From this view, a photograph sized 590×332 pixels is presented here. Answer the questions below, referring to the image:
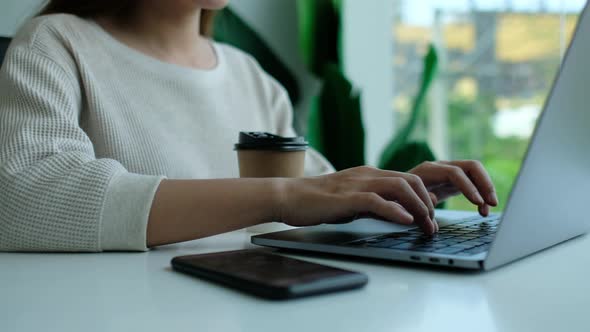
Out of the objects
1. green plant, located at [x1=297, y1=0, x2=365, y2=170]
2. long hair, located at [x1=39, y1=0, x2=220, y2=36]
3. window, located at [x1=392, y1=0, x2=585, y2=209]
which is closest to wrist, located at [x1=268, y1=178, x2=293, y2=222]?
long hair, located at [x1=39, y1=0, x2=220, y2=36]

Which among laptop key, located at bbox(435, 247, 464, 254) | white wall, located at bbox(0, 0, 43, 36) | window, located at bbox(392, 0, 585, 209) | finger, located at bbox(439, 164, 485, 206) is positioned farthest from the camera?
window, located at bbox(392, 0, 585, 209)

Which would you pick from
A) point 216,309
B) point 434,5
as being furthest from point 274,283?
point 434,5

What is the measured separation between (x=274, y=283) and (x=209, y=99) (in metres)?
0.91

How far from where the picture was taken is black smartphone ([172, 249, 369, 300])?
42cm

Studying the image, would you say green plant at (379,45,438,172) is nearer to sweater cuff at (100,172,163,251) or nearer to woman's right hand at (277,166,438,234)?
woman's right hand at (277,166,438,234)

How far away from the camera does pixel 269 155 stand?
30.8 inches

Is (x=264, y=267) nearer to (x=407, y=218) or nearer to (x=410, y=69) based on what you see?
(x=407, y=218)

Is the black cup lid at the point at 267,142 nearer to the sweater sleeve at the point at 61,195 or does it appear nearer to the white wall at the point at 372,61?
the sweater sleeve at the point at 61,195

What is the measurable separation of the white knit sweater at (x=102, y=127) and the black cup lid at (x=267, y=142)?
0.14 meters

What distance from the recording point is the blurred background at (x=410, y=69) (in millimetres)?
2010

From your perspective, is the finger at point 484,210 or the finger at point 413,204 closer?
the finger at point 413,204

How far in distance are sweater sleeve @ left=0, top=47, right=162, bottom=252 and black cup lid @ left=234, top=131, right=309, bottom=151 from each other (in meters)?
0.14

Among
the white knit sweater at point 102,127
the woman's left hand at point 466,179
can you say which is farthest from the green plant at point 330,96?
the woman's left hand at point 466,179

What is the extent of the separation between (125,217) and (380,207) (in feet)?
0.93
